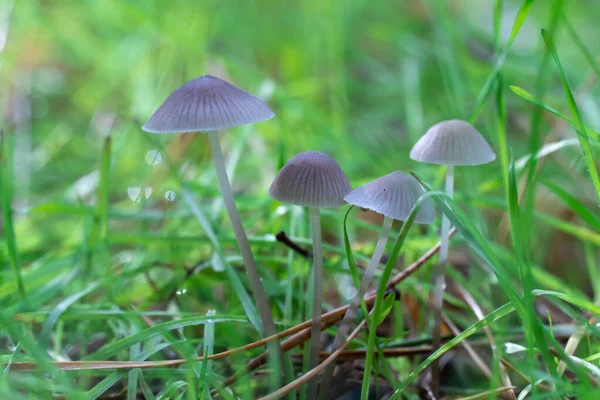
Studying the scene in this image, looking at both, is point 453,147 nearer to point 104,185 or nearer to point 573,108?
point 573,108

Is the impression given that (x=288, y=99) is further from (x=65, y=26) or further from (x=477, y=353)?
(x=65, y=26)

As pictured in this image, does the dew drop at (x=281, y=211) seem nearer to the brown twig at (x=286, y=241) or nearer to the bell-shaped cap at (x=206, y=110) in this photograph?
the brown twig at (x=286, y=241)

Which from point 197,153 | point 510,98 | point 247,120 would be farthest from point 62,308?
point 510,98

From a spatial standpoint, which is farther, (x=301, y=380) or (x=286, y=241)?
(x=286, y=241)

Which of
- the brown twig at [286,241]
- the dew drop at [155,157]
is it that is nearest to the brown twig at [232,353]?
the brown twig at [286,241]

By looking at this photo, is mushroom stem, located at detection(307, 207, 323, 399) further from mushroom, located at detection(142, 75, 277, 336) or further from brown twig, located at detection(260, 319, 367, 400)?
mushroom, located at detection(142, 75, 277, 336)

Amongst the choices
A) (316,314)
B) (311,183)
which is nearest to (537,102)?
A: (311,183)
